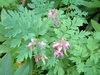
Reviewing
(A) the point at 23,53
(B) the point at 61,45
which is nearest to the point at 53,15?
(B) the point at 61,45

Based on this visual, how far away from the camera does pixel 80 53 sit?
63.0 inches

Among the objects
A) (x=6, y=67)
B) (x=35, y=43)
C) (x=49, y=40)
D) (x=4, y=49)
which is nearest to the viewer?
(x=6, y=67)

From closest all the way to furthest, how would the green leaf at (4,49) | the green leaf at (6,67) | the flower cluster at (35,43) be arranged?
the green leaf at (6,67) → the flower cluster at (35,43) → the green leaf at (4,49)

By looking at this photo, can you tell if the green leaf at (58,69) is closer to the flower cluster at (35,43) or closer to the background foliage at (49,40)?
the background foliage at (49,40)

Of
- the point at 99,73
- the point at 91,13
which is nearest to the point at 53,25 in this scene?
the point at 99,73

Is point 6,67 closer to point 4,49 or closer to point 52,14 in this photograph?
point 4,49

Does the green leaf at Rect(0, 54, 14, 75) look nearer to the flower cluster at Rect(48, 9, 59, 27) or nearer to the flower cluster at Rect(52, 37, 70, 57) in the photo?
the flower cluster at Rect(52, 37, 70, 57)

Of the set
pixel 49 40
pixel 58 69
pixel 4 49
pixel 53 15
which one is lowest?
pixel 58 69

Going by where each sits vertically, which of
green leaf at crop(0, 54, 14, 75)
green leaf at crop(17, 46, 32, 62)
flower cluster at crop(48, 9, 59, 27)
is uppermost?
flower cluster at crop(48, 9, 59, 27)

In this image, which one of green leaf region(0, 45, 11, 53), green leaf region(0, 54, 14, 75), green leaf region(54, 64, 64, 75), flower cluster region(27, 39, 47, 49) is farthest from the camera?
green leaf region(0, 45, 11, 53)

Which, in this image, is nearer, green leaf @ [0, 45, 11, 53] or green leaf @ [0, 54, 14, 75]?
green leaf @ [0, 54, 14, 75]

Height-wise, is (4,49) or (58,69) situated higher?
(4,49)

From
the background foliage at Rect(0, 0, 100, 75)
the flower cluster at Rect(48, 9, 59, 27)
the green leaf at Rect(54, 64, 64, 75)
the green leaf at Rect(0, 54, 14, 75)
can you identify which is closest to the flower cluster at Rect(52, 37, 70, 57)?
the background foliage at Rect(0, 0, 100, 75)

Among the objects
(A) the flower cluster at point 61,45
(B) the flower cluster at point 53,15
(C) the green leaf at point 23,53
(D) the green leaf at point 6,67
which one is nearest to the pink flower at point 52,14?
(B) the flower cluster at point 53,15
